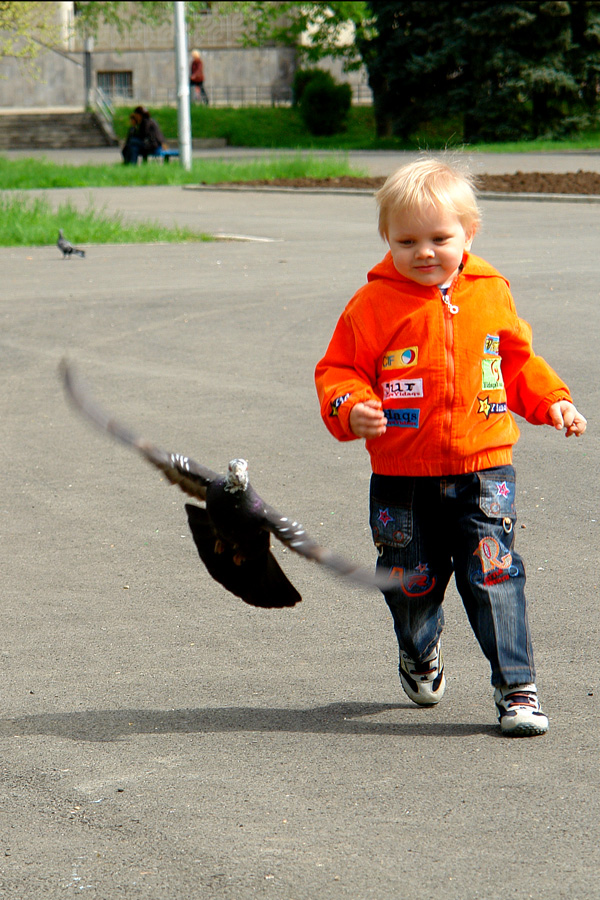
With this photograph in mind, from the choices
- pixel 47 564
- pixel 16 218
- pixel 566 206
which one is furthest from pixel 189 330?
pixel 566 206

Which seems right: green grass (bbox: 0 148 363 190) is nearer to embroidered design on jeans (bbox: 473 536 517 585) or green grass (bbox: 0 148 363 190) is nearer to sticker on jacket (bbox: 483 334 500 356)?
sticker on jacket (bbox: 483 334 500 356)

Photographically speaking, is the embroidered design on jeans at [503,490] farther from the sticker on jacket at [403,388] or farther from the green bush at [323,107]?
the green bush at [323,107]

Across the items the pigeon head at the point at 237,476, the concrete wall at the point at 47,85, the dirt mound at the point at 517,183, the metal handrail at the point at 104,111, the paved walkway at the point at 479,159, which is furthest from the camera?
the concrete wall at the point at 47,85

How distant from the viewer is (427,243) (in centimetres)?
339

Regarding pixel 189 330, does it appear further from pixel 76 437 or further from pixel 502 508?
pixel 502 508

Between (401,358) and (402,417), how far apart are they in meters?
0.16

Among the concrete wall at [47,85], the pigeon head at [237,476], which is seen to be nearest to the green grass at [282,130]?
the concrete wall at [47,85]

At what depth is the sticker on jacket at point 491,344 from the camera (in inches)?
136

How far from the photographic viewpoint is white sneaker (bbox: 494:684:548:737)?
348 cm

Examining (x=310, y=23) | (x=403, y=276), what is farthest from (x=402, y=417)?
(x=310, y=23)

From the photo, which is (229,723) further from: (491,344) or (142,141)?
(142,141)

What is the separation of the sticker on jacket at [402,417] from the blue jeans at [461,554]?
155 mm

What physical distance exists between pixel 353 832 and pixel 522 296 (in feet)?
28.5

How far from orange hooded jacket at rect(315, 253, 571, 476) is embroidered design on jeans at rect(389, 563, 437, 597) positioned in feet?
0.94
